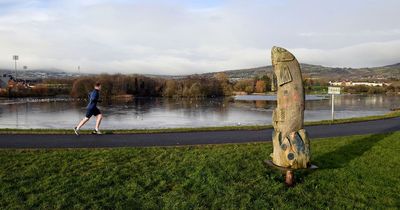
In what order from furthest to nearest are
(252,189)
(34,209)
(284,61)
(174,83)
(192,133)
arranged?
(174,83), (192,133), (284,61), (252,189), (34,209)

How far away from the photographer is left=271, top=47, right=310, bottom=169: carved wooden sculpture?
8242mm

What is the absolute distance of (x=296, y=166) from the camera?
820 cm

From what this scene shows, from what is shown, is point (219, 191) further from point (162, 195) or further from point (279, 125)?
point (279, 125)

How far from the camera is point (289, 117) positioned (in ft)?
27.7

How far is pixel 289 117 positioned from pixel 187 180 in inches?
112

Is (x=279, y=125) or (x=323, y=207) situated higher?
(x=279, y=125)

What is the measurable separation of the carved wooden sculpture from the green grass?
2.11 feet

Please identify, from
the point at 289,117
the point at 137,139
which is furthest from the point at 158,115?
the point at 289,117

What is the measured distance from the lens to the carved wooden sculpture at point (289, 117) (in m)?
8.24

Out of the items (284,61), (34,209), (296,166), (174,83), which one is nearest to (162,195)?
(34,209)

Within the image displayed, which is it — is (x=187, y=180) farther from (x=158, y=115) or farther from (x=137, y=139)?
(x=158, y=115)

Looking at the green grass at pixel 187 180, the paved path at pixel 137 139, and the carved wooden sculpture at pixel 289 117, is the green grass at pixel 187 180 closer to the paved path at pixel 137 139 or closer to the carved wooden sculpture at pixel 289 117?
the carved wooden sculpture at pixel 289 117

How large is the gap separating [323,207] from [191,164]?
12.4 ft

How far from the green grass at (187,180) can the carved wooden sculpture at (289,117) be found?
64 centimetres
